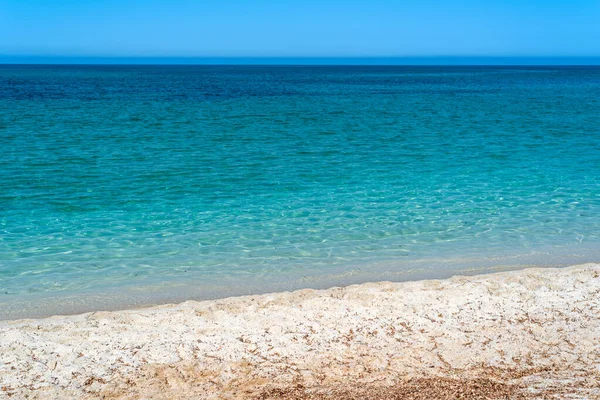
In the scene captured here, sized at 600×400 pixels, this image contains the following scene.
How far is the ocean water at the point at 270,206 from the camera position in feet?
31.5

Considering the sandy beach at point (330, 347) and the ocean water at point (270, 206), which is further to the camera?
the ocean water at point (270, 206)


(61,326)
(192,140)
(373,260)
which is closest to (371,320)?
(373,260)

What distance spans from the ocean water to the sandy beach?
1.32m

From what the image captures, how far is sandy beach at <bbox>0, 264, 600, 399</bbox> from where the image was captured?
5.87 meters

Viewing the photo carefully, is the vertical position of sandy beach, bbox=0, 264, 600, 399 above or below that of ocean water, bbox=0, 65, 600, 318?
above

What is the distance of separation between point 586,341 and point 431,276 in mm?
3052

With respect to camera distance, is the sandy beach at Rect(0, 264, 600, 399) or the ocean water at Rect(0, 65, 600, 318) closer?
the sandy beach at Rect(0, 264, 600, 399)

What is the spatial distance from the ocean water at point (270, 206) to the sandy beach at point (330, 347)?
132cm

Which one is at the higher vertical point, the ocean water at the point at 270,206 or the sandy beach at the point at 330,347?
the sandy beach at the point at 330,347

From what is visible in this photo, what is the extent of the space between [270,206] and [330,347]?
22.5 feet

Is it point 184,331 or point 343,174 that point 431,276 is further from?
point 343,174

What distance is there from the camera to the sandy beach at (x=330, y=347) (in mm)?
5867

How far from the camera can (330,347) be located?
671 centimetres

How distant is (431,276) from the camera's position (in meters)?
9.58
